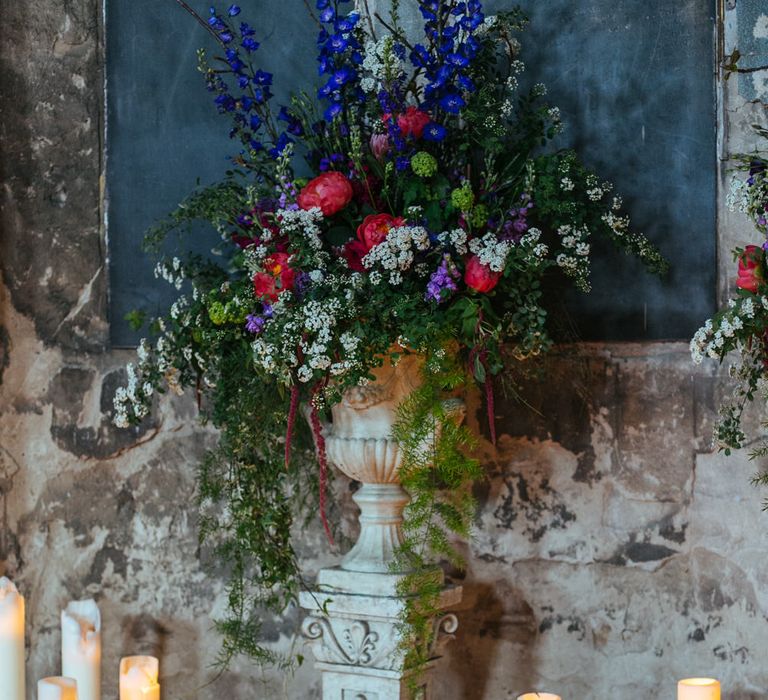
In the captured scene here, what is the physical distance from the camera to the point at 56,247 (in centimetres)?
312

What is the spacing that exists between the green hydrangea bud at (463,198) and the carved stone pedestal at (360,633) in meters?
0.74

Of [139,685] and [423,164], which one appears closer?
[139,685]

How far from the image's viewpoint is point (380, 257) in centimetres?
227

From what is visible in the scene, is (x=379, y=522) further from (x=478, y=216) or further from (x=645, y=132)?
(x=645, y=132)

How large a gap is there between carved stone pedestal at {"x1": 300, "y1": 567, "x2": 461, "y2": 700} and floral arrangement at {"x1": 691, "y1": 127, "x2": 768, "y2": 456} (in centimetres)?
72

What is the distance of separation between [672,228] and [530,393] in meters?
0.47

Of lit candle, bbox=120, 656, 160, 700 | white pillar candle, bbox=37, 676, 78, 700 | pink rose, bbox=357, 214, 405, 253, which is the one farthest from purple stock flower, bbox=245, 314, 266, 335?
white pillar candle, bbox=37, 676, 78, 700

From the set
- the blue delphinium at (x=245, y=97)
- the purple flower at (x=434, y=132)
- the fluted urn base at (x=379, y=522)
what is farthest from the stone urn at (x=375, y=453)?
the blue delphinium at (x=245, y=97)

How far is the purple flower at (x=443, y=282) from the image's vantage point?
2273 millimetres

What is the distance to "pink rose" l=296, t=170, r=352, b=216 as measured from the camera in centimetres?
238

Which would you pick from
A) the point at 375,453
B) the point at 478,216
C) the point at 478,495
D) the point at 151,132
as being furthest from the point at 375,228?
the point at 151,132

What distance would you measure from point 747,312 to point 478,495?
86cm

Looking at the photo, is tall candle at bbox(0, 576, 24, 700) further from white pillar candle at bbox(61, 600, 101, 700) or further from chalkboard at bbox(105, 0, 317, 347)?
chalkboard at bbox(105, 0, 317, 347)

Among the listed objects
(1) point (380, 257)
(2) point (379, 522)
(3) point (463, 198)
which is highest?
(3) point (463, 198)
